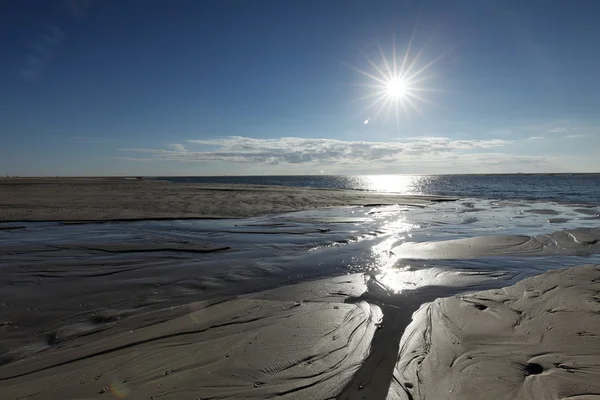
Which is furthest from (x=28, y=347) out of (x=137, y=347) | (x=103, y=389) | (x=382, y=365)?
(x=382, y=365)

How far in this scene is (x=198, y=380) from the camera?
13.4ft

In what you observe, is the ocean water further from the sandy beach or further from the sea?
the sandy beach

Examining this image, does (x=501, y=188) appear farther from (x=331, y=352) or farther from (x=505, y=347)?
(x=331, y=352)

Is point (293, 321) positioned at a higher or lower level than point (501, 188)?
lower

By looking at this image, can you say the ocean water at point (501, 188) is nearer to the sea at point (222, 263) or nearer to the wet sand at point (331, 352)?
the sea at point (222, 263)

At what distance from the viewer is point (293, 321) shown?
5844mm

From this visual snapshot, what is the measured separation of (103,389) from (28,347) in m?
2.06

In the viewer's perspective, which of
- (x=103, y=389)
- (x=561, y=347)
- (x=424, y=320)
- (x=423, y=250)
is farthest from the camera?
(x=423, y=250)

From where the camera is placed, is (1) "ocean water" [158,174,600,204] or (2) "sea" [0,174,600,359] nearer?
(2) "sea" [0,174,600,359]

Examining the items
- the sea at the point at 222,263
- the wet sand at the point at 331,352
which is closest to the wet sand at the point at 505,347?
the wet sand at the point at 331,352

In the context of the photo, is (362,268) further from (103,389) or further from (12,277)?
(12,277)

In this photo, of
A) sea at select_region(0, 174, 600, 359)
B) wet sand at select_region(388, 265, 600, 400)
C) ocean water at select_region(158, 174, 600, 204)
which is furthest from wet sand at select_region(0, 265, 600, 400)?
ocean water at select_region(158, 174, 600, 204)

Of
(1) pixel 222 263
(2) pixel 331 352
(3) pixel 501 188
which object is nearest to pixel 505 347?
(2) pixel 331 352

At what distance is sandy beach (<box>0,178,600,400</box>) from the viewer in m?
4.05
